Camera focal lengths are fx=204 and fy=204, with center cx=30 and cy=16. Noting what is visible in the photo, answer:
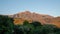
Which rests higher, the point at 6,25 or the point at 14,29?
the point at 6,25

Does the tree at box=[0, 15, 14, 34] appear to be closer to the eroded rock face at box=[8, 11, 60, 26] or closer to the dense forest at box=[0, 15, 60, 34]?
the dense forest at box=[0, 15, 60, 34]

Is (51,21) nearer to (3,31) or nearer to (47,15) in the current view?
(47,15)

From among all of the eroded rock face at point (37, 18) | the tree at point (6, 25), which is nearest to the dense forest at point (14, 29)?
the tree at point (6, 25)

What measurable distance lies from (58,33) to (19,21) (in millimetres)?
2070

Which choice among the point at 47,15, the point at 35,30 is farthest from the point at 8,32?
the point at 47,15

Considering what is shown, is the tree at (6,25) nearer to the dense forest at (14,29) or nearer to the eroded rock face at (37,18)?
the dense forest at (14,29)

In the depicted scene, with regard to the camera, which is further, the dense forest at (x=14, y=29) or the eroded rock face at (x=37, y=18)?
the eroded rock face at (x=37, y=18)

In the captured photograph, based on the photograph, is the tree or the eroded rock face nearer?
the tree

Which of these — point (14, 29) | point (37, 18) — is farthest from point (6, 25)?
point (37, 18)

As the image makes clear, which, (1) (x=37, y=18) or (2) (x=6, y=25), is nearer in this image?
(2) (x=6, y=25)

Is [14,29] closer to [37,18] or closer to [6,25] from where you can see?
[6,25]

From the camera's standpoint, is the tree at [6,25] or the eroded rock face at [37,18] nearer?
the tree at [6,25]

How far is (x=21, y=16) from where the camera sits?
31.6ft

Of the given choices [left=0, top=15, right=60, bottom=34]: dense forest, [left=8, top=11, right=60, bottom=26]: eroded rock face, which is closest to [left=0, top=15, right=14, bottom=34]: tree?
[left=0, top=15, right=60, bottom=34]: dense forest
